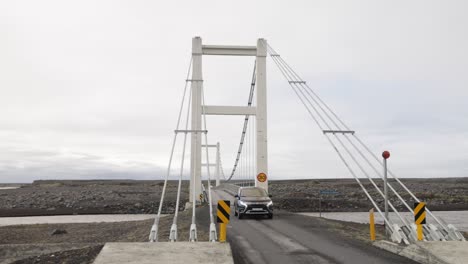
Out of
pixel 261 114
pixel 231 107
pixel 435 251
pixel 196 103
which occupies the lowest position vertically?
pixel 435 251

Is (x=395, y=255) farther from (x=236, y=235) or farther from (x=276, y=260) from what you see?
(x=236, y=235)

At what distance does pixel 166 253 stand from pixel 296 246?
4.61m

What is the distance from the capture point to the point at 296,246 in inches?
554

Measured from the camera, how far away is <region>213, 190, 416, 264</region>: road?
1198 centimetres

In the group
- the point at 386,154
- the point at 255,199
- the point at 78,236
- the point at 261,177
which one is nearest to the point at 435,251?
the point at 386,154

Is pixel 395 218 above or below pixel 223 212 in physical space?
below

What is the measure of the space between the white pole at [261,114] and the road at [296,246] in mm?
10144

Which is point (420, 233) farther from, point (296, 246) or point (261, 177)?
point (261, 177)

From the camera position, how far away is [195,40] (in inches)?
1324

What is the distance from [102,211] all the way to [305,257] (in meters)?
39.5

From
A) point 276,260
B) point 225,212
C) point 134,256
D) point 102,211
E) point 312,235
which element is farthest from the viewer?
point 102,211

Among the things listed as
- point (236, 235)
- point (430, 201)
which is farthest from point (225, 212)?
point (430, 201)

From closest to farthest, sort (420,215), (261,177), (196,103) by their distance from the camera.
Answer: (420,215) → (261,177) → (196,103)

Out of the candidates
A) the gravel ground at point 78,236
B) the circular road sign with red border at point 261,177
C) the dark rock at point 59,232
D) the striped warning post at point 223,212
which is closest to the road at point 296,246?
the striped warning post at point 223,212
